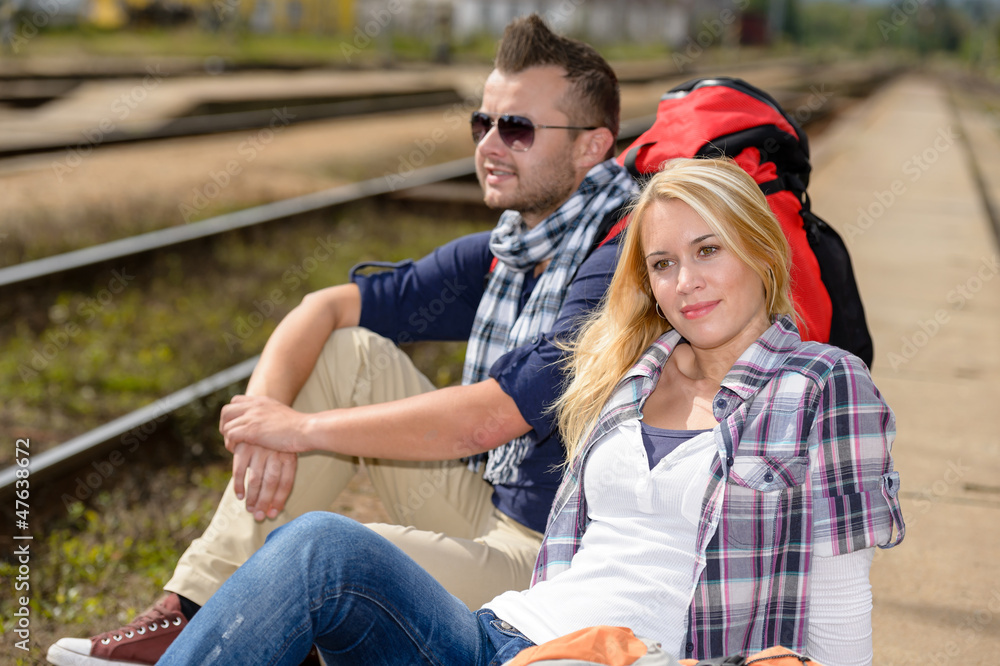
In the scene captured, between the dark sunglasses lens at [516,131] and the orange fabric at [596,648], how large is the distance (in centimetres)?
161

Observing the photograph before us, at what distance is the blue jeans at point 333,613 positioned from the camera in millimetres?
1892

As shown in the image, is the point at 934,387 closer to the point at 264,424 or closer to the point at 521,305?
the point at 521,305

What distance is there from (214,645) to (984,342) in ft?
19.8

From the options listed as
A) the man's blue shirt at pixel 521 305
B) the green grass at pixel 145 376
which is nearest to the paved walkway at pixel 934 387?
the man's blue shirt at pixel 521 305

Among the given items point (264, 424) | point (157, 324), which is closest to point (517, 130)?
point (264, 424)

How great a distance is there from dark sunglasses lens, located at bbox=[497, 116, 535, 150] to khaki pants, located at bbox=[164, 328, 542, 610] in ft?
2.38

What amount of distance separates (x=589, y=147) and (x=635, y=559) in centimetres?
141

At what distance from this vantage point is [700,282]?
83.2 inches

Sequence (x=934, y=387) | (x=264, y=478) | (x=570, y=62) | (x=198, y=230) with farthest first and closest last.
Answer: (x=198, y=230) → (x=934, y=387) → (x=570, y=62) → (x=264, y=478)

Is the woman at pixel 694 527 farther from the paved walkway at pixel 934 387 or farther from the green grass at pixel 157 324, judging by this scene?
the green grass at pixel 157 324

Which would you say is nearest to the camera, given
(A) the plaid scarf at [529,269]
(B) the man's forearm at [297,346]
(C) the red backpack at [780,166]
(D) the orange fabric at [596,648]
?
(D) the orange fabric at [596,648]

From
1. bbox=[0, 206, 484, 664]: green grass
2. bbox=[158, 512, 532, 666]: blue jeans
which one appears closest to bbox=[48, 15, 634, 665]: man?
bbox=[158, 512, 532, 666]: blue jeans

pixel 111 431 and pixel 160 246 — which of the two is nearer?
pixel 111 431

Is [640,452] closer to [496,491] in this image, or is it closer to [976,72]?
[496,491]
